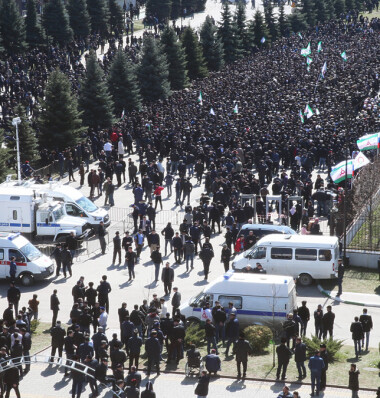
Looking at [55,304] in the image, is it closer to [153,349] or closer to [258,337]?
[153,349]

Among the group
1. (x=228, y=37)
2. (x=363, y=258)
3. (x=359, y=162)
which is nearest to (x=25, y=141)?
(x=359, y=162)

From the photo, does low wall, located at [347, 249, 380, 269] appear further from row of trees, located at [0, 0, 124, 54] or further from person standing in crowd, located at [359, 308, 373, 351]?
row of trees, located at [0, 0, 124, 54]

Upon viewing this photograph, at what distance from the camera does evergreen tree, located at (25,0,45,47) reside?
Result: 7981cm

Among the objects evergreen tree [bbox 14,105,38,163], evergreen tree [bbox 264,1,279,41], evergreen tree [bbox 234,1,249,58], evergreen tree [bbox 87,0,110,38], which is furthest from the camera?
evergreen tree [bbox 264,1,279,41]

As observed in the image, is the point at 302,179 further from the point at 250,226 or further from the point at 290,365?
the point at 290,365

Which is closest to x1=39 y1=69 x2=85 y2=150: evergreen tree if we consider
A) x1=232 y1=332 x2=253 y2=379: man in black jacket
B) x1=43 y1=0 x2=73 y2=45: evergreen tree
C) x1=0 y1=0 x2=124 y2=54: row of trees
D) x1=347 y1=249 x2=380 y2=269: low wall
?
x1=347 y1=249 x2=380 y2=269: low wall

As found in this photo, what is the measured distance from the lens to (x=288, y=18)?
10050 centimetres

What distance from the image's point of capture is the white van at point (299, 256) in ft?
102

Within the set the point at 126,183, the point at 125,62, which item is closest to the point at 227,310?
the point at 126,183

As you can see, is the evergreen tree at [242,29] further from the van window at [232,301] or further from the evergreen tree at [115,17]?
the van window at [232,301]

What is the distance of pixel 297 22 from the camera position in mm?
101812

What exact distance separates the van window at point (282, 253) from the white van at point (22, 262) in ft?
25.1

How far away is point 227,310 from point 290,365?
290 centimetres

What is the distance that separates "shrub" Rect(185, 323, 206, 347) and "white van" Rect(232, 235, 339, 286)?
5.77 m
